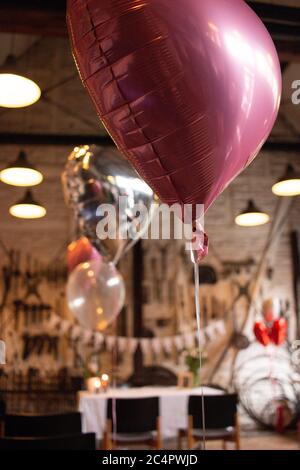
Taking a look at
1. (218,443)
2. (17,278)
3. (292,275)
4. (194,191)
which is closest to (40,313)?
(17,278)

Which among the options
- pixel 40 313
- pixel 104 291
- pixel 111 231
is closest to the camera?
pixel 111 231

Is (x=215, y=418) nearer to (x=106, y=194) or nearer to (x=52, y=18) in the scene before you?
(x=106, y=194)

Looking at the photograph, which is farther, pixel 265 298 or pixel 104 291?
pixel 265 298

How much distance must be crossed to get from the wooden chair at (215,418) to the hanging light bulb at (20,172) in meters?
2.59

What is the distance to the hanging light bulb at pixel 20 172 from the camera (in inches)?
181

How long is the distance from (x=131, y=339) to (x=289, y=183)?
329 cm

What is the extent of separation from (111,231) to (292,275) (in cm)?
494

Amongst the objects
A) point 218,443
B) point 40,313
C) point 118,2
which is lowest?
point 218,443

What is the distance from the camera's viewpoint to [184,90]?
1346 mm

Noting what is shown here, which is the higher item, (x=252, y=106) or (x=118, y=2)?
(x=118, y=2)

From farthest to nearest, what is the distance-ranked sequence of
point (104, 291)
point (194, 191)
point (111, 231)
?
1. point (104, 291)
2. point (111, 231)
3. point (194, 191)

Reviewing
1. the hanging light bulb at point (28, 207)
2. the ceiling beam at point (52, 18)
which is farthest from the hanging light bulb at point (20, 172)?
the ceiling beam at point (52, 18)

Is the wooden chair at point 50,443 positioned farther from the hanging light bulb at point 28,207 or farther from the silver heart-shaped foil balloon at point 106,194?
the hanging light bulb at point 28,207

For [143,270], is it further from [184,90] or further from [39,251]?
[184,90]
